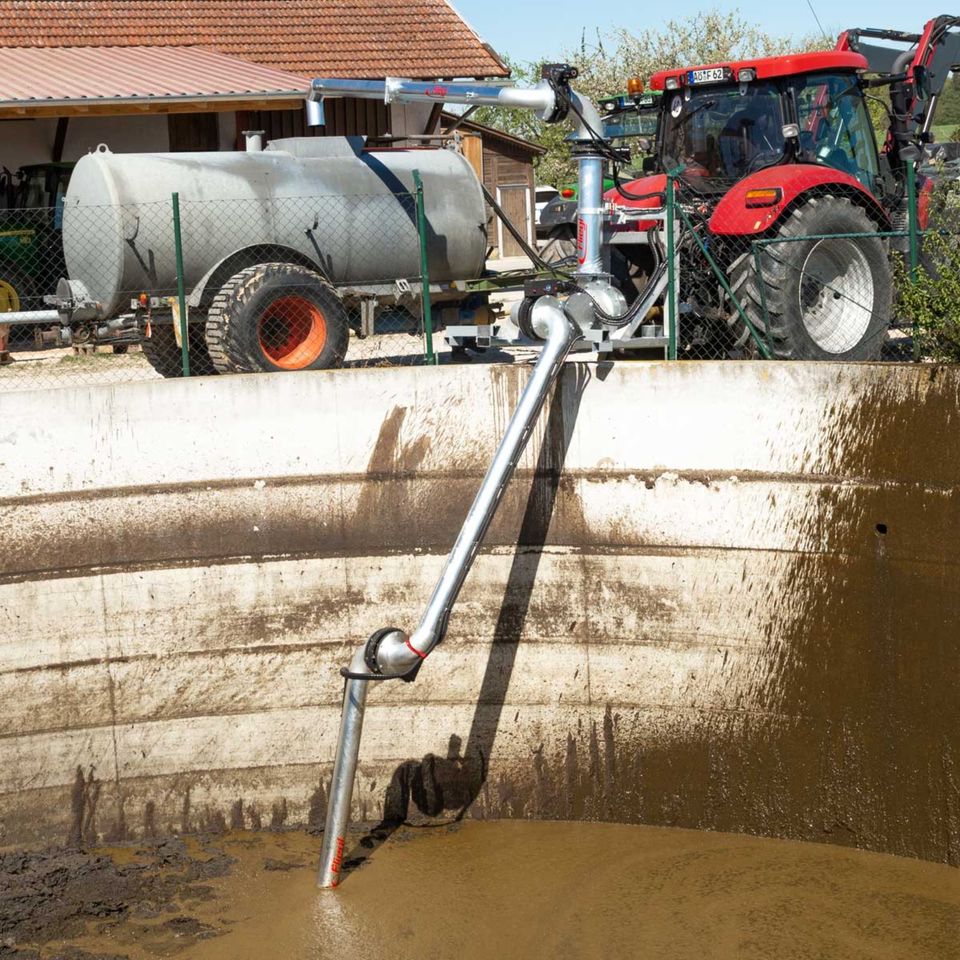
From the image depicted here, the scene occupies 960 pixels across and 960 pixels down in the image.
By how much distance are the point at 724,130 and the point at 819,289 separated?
64.8 inches

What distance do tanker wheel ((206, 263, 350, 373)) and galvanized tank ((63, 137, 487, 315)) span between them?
22.8 inches

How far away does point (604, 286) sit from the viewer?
9.70 m

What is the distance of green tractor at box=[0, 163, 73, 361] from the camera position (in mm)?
14305

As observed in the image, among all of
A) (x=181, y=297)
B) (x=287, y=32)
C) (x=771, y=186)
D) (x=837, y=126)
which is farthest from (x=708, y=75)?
(x=287, y=32)

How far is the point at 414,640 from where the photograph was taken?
8.09 metres

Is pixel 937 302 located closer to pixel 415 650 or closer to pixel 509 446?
pixel 509 446

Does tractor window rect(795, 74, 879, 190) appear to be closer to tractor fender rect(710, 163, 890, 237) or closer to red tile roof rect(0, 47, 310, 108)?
tractor fender rect(710, 163, 890, 237)

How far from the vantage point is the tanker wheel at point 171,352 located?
11.2 meters

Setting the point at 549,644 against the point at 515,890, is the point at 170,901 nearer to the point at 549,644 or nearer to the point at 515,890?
the point at 515,890

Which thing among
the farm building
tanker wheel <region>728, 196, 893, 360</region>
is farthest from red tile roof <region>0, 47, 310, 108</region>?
tanker wheel <region>728, 196, 893, 360</region>

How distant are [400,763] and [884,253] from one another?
5247 millimetres

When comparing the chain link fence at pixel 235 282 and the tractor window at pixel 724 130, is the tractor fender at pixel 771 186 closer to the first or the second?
the tractor window at pixel 724 130

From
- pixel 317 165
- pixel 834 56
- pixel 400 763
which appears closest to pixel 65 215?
pixel 317 165

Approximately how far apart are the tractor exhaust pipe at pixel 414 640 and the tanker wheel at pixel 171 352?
3575 mm
